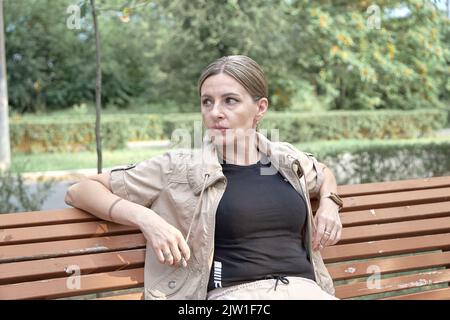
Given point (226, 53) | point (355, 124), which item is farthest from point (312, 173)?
point (355, 124)

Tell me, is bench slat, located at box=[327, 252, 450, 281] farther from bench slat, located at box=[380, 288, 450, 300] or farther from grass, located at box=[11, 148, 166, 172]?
grass, located at box=[11, 148, 166, 172]

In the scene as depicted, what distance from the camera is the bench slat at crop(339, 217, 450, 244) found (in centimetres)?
278

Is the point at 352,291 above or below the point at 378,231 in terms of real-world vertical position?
below

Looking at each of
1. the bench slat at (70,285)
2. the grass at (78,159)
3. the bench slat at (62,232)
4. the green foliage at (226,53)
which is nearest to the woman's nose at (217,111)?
the bench slat at (62,232)

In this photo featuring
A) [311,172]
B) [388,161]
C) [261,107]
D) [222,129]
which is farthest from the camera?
[388,161]

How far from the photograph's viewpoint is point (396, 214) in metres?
2.91

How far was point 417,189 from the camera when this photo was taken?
3.11 m

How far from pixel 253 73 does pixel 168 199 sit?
598mm

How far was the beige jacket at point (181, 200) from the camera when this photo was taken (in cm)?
222

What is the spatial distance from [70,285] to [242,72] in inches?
41.1

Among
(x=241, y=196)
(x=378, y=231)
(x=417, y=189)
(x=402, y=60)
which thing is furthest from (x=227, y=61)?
(x=402, y=60)

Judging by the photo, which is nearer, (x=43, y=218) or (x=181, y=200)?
(x=181, y=200)

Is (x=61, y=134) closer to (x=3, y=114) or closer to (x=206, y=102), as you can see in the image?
(x=3, y=114)

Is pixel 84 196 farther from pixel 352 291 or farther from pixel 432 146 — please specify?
pixel 432 146
